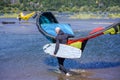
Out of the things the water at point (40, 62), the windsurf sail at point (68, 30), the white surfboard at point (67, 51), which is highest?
→ the windsurf sail at point (68, 30)

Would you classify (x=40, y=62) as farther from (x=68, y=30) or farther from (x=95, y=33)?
(x=95, y=33)

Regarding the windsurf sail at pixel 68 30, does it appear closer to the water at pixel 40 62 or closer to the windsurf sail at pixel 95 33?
the windsurf sail at pixel 95 33

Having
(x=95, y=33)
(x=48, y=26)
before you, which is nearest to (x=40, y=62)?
(x=48, y=26)

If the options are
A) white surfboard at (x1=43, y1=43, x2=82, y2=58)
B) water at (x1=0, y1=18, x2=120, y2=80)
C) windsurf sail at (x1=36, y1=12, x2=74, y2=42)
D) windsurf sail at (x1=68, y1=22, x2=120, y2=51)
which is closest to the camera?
windsurf sail at (x1=68, y1=22, x2=120, y2=51)

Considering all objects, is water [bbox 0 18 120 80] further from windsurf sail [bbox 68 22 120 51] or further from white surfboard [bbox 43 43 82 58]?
windsurf sail [bbox 68 22 120 51]

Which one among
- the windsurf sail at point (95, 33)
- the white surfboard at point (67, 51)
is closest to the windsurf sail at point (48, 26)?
Result: the white surfboard at point (67, 51)

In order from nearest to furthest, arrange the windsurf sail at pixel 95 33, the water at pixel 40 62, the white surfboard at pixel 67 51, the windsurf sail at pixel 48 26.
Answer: the windsurf sail at pixel 95 33 < the white surfboard at pixel 67 51 < the water at pixel 40 62 < the windsurf sail at pixel 48 26

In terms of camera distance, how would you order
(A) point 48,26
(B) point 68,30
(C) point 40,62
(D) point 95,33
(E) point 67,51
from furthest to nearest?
(C) point 40,62 < (B) point 68,30 < (A) point 48,26 < (E) point 67,51 < (D) point 95,33

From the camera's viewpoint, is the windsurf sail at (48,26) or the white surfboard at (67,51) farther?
the windsurf sail at (48,26)

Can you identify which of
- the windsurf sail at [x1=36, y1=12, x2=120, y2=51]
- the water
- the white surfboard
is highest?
the windsurf sail at [x1=36, y1=12, x2=120, y2=51]

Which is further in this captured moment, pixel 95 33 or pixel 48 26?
pixel 48 26

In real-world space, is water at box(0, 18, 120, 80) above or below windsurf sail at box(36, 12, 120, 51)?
below

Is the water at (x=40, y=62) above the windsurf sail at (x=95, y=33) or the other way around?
the other way around

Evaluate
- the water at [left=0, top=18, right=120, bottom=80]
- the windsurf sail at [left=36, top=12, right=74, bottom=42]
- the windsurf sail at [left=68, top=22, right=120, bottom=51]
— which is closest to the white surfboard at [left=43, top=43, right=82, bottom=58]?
the windsurf sail at [left=68, top=22, right=120, bottom=51]
